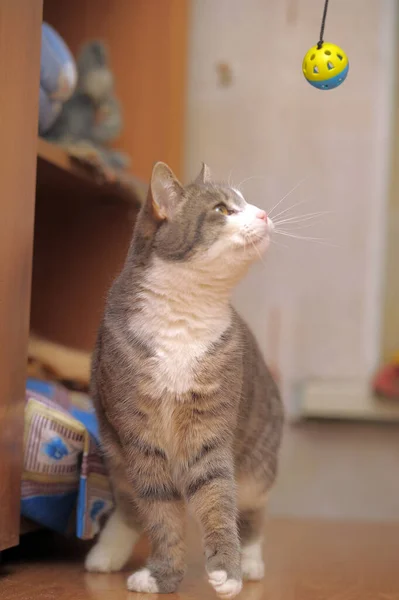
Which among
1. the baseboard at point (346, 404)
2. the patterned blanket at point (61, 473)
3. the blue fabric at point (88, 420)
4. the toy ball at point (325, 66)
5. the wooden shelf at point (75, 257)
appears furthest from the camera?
the baseboard at point (346, 404)

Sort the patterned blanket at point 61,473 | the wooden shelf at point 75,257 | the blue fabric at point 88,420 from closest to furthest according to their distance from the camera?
1. the patterned blanket at point 61,473
2. the blue fabric at point 88,420
3. the wooden shelf at point 75,257

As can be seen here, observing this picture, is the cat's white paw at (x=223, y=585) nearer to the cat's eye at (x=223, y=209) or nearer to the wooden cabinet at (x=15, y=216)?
the wooden cabinet at (x=15, y=216)

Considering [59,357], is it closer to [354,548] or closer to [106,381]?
[106,381]

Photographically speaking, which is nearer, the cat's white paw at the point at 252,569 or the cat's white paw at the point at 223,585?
the cat's white paw at the point at 223,585

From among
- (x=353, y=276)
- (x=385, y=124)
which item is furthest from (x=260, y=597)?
(x=385, y=124)

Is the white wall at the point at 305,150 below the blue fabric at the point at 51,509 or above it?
above

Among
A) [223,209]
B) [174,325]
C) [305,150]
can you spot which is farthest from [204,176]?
[305,150]

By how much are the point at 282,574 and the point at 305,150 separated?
4.06 feet

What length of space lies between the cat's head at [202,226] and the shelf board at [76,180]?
28cm

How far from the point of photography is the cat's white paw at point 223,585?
3.06 feet

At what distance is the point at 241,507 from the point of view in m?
1.22

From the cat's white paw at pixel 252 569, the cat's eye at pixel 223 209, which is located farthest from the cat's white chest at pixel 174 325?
the cat's white paw at pixel 252 569

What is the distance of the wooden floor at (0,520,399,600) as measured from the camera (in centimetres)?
103

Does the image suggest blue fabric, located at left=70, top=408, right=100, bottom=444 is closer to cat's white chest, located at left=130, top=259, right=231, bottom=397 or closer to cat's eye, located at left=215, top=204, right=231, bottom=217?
cat's white chest, located at left=130, top=259, right=231, bottom=397
